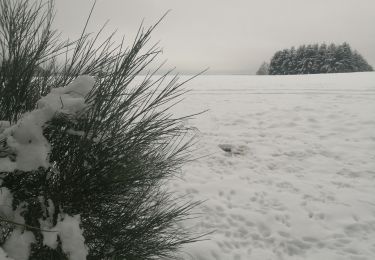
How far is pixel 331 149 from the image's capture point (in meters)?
8.18

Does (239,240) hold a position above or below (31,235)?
below

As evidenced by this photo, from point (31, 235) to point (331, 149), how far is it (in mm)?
8239

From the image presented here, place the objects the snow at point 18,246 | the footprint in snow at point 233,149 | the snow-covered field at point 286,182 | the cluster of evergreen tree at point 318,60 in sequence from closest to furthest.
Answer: the snow at point 18,246 < the snow-covered field at point 286,182 < the footprint in snow at point 233,149 < the cluster of evergreen tree at point 318,60

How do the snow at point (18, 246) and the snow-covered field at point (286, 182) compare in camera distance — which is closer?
the snow at point (18, 246)

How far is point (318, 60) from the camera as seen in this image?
1913 inches

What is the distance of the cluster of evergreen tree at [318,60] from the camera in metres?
47.2

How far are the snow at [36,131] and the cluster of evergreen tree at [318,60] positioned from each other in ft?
170

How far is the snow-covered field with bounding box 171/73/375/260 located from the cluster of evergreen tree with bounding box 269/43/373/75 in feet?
128

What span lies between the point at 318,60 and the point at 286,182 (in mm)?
47988

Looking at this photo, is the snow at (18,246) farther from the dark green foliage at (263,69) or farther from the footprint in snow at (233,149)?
the dark green foliage at (263,69)

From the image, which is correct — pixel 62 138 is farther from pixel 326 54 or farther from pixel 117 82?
pixel 326 54

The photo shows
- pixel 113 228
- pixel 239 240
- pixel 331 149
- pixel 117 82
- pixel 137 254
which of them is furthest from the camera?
pixel 331 149

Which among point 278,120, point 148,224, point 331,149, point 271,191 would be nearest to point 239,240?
point 271,191

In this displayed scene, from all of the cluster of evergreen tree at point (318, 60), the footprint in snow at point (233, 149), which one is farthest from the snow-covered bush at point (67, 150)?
the cluster of evergreen tree at point (318, 60)
